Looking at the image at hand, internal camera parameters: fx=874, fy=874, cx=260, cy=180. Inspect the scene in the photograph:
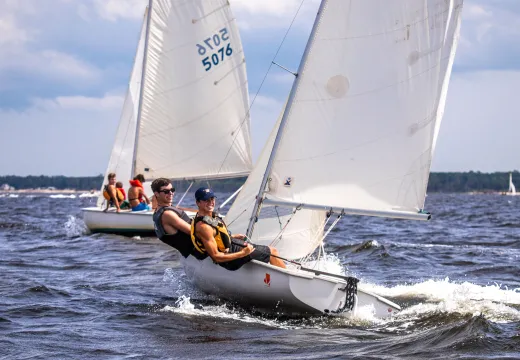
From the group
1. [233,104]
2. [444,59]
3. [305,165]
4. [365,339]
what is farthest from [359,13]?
[233,104]

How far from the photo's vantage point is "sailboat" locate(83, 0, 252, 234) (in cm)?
2244

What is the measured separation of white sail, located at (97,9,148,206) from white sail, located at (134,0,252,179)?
3964mm

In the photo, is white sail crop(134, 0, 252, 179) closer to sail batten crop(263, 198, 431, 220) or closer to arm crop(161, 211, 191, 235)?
sail batten crop(263, 198, 431, 220)

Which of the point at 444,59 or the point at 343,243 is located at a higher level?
the point at 444,59

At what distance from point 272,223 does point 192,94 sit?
12.1 meters

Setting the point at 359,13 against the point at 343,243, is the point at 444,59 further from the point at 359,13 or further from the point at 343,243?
the point at 343,243

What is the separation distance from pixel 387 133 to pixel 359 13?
4.94ft

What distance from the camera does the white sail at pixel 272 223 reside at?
452 inches

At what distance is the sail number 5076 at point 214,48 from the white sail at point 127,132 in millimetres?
4337

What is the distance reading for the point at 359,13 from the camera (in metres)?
10.5

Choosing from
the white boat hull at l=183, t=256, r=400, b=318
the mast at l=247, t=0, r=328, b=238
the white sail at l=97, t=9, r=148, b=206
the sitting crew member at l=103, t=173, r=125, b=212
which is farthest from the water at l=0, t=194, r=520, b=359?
the white sail at l=97, t=9, r=148, b=206

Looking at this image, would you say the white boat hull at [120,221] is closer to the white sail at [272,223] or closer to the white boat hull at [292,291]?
the white sail at [272,223]

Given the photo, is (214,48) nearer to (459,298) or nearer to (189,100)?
(189,100)

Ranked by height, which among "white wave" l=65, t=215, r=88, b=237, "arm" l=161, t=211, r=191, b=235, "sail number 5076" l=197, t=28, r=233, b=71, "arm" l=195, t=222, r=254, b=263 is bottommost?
"white wave" l=65, t=215, r=88, b=237
